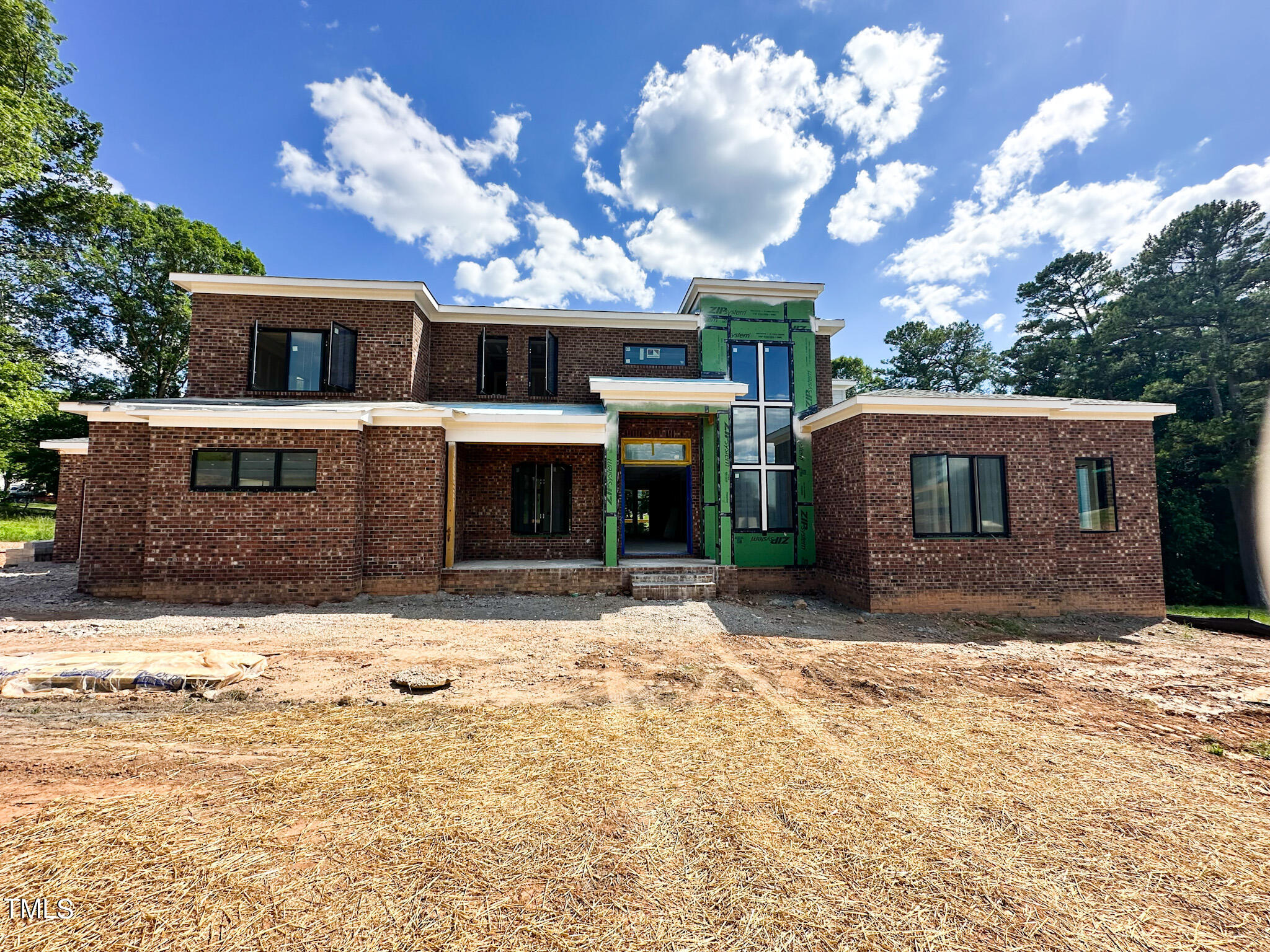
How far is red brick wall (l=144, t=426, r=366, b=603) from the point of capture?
8.51m

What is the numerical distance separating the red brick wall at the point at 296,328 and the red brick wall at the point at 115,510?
6.87 feet

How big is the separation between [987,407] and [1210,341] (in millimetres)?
17366

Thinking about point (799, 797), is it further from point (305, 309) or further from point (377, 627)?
point (305, 309)

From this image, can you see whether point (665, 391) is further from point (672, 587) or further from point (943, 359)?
point (943, 359)

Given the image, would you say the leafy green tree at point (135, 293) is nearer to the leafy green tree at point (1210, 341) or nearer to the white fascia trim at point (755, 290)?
the white fascia trim at point (755, 290)

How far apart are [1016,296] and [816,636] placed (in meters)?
27.1

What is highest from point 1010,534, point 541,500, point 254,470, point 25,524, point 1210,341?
point 1210,341

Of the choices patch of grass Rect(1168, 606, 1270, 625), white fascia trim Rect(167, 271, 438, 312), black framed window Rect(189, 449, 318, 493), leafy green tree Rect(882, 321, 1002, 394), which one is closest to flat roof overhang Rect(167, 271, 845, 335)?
white fascia trim Rect(167, 271, 438, 312)

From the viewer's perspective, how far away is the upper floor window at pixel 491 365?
1236 centimetres

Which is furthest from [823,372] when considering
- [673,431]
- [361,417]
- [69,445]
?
[69,445]

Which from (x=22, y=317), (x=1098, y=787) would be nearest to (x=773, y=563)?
(x=1098, y=787)

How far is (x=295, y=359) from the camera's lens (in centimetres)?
1102

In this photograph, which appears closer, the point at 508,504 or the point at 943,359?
the point at 508,504

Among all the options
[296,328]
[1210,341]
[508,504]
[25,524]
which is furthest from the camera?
[25,524]
